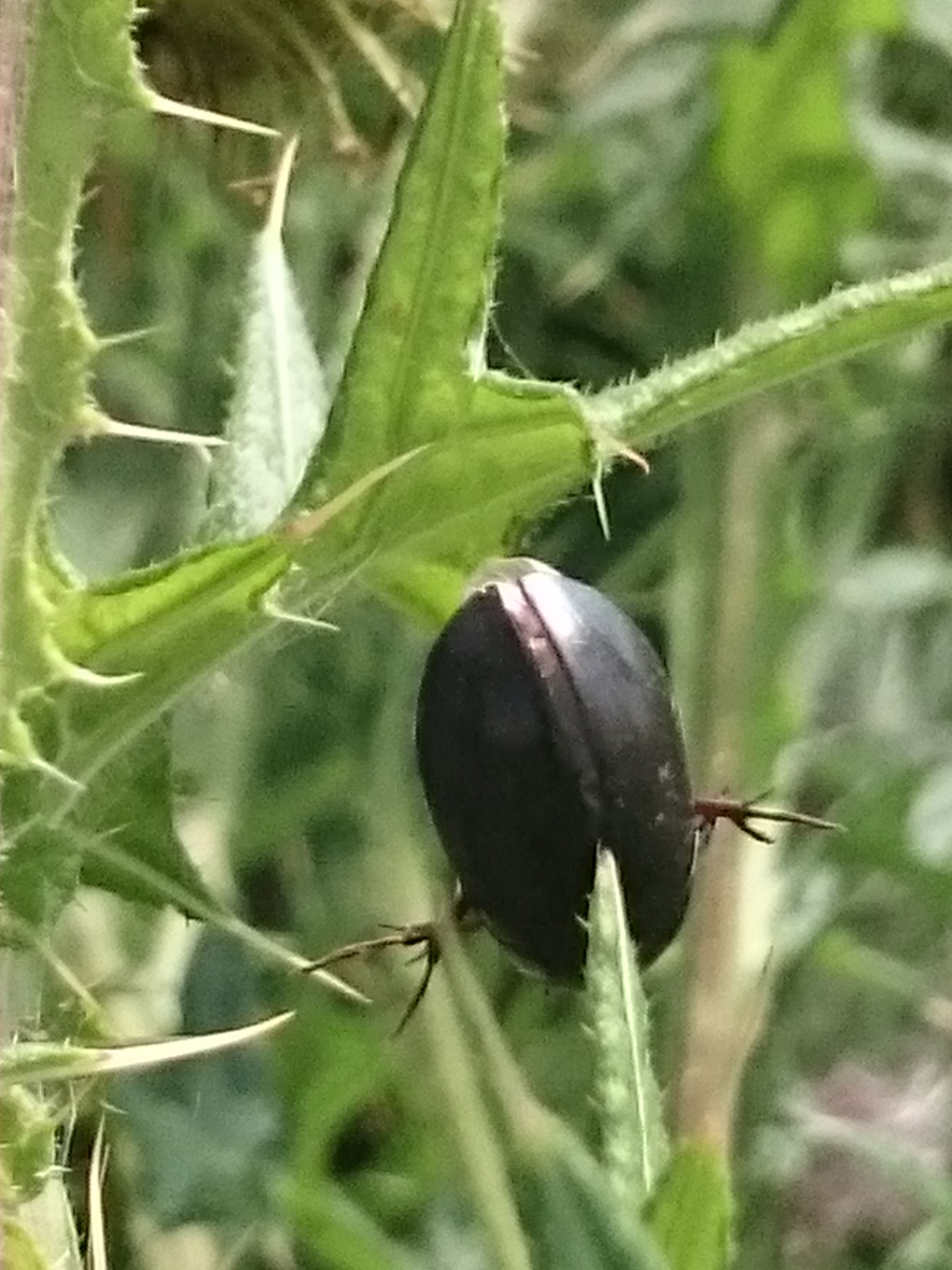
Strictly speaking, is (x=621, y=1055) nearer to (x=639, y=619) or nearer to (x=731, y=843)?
(x=731, y=843)

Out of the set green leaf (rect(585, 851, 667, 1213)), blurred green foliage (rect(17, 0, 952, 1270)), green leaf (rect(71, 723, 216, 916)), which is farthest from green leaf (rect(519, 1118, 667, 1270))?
blurred green foliage (rect(17, 0, 952, 1270))

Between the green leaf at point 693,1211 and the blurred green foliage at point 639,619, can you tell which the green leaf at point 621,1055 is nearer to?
the green leaf at point 693,1211

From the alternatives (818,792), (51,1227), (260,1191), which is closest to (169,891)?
(51,1227)

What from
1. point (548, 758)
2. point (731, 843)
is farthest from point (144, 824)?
point (731, 843)

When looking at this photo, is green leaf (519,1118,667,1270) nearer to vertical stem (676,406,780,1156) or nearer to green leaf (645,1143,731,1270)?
green leaf (645,1143,731,1270)

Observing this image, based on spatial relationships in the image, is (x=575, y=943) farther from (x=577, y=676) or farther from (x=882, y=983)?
(x=882, y=983)

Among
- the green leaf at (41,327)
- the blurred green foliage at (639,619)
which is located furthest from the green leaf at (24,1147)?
the blurred green foliage at (639,619)
